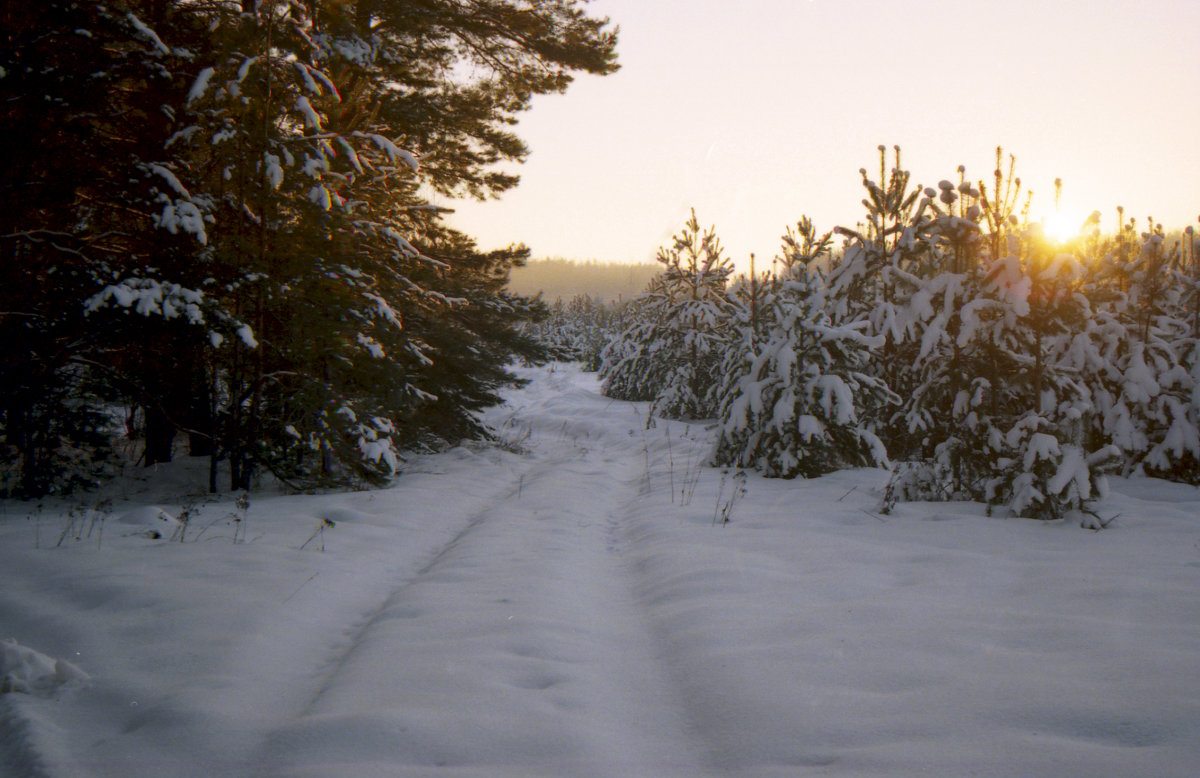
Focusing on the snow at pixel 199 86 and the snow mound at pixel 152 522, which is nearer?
the snow mound at pixel 152 522

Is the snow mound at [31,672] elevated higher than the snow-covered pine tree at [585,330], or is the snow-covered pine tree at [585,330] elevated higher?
the snow-covered pine tree at [585,330]

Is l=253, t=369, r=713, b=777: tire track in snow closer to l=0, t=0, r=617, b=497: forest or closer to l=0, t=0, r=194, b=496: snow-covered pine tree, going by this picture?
l=0, t=0, r=617, b=497: forest

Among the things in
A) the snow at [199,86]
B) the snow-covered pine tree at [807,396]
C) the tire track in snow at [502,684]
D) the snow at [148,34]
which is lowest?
the tire track in snow at [502,684]

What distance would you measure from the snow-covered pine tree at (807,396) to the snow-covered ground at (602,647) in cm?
227

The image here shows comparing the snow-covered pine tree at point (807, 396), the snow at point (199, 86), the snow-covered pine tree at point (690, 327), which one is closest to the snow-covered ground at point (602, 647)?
the snow-covered pine tree at point (807, 396)

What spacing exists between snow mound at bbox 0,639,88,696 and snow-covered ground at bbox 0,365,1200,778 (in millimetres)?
15

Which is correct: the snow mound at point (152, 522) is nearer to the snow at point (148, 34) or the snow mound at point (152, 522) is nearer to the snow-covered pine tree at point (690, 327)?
the snow at point (148, 34)

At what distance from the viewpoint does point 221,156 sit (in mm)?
7355

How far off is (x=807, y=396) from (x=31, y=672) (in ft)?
25.8

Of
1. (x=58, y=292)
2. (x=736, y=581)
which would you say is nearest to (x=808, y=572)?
(x=736, y=581)

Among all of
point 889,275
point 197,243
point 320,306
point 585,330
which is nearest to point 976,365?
point 889,275

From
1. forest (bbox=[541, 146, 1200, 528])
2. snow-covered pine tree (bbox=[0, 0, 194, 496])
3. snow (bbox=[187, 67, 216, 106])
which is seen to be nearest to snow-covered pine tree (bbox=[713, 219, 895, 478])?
forest (bbox=[541, 146, 1200, 528])

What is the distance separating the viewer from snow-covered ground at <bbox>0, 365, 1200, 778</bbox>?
2.47m

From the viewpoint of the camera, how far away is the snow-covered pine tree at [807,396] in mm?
8328
